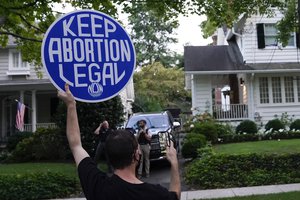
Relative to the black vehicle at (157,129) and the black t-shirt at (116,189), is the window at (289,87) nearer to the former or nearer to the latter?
the black vehicle at (157,129)

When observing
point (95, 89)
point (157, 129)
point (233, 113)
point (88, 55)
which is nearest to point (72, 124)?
point (95, 89)

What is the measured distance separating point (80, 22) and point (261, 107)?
2253cm

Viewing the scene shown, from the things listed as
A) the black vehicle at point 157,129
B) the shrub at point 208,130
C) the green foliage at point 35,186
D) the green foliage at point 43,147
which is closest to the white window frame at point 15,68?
the green foliage at point 43,147

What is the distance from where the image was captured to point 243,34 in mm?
25453

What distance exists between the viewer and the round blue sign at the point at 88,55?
318 cm

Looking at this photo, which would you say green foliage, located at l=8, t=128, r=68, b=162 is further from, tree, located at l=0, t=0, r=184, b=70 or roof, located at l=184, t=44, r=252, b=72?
roof, located at l=184, t=44, r=252, b=72

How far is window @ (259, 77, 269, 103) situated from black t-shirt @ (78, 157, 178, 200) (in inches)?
917

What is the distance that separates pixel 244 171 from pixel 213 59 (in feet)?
47.1

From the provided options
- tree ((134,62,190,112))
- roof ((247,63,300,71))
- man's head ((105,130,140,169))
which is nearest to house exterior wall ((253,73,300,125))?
roof ((247,63,300,71))

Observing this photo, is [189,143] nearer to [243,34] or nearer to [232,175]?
[232,175]

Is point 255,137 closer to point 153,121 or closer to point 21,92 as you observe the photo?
point 153,121

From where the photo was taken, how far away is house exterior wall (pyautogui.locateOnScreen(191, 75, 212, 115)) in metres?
25.3

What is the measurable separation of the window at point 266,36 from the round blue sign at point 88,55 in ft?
73.8

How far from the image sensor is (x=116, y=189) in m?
2.63
